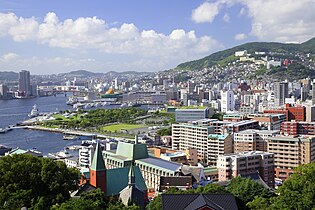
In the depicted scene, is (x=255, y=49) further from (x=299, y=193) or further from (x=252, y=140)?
(x=299, y=193)

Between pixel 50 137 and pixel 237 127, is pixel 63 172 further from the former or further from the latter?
pixel 50 137

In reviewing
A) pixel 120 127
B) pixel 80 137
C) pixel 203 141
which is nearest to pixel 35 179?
pixel 203 141

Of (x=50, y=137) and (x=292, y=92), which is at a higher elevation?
(x=292, y=92)

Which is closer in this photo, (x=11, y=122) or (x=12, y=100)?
(x=11, y=122)

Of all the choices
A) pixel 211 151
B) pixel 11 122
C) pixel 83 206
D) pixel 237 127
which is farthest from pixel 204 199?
pixel 11 122

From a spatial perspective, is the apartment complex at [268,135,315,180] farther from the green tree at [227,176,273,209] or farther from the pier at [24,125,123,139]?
the pier at [24,125,123,139]

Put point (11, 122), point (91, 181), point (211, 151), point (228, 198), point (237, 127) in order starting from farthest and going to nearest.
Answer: point (11, 122) < point (237, 127) < point (211, 151) < point (91, 181) < point (228, 198)
